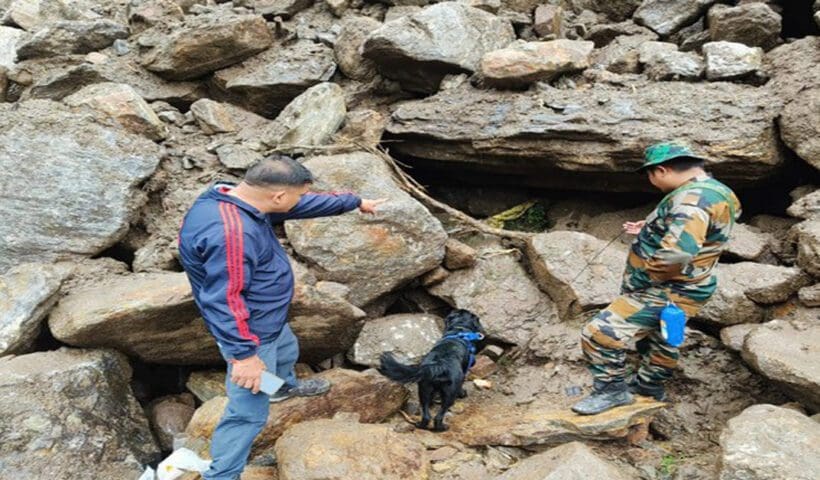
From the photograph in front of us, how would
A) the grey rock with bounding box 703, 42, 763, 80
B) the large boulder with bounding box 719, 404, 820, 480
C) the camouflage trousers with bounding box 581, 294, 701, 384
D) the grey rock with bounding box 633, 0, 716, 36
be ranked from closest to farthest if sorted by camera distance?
the large boulder with bounding box 719, 404, 820, 480, the camouflage trousers with bounding box 581, 294, 701, 384, the grey rock with bounding box 703, 42, 763, 80, the grey rock with bounding box 633, 0, 716, 36

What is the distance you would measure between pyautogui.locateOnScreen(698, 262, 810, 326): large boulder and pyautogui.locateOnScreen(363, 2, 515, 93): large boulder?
393cm

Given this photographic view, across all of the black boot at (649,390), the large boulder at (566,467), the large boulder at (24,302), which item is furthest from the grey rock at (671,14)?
the large boulder at (24,302)

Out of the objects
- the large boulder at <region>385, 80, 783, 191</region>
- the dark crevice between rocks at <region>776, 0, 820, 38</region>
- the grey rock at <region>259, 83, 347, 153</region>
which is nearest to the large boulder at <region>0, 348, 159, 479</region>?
the grey rock at <region>259, 83, 347, 153</region>

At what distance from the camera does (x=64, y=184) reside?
221 inches

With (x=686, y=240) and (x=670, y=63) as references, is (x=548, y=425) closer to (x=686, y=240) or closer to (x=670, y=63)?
(x=686, y=240)

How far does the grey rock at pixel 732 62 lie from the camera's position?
6.48 meters

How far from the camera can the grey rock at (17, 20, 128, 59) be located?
7523 millimetres

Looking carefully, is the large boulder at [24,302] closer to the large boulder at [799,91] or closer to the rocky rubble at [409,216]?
the rocky rubble at [409,216]

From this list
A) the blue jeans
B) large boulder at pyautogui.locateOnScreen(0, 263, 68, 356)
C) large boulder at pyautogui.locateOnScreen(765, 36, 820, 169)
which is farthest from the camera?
large boulder at pyautogui.locateOnScreen(765, 36, 820, 169)

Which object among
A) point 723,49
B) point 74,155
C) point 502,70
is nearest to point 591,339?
point 502,70

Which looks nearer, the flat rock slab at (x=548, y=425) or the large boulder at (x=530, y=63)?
the flat rock slab at (x=548, y=425)

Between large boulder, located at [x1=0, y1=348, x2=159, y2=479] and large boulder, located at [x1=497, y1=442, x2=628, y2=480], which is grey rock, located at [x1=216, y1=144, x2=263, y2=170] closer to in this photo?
large boulder, located at [x1=0, y1=348, x2=159, y2=479]

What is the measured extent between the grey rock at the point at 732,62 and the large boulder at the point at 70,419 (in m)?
6.76

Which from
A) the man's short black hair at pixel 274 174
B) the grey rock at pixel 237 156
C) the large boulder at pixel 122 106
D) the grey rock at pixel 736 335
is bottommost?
the grey rock at pixel 736 335
